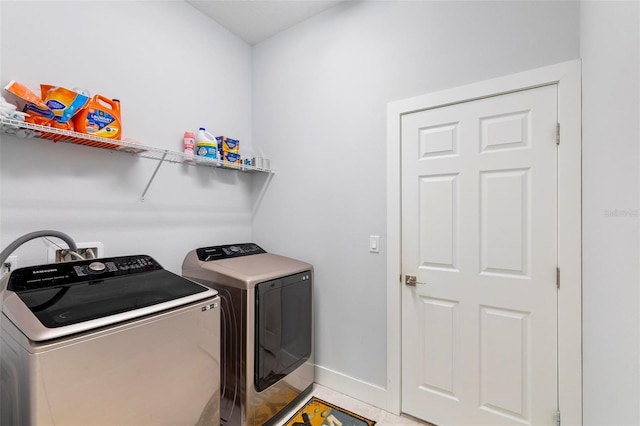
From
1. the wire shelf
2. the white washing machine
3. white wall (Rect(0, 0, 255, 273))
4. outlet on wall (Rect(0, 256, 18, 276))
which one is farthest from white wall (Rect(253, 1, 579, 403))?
outlet on wall (Rect(0, 256, 18, 276))

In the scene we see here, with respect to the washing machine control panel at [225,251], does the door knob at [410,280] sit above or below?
below

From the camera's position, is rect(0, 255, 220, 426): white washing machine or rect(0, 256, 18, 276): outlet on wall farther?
rect(0, 256, 18, 276): outlet on wall

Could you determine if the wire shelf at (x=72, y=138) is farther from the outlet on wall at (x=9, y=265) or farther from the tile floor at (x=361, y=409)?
the tile floor at (x=361, y=409)

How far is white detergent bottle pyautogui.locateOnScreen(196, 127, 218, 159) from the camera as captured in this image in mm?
2055

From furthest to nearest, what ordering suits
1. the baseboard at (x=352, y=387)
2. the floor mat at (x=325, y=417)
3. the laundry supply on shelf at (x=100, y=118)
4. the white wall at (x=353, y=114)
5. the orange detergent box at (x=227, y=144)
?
the orange detergent box at (x=227, y=144), the baseboard at (x=352, y=387), the floor mat at (x=325, y=417), the white wall at (x=353, y=114), the laundry supply on shelf at (x=100, y=118)

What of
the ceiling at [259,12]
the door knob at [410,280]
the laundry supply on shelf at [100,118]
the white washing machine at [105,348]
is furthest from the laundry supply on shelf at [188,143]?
the door knob at [410,280]

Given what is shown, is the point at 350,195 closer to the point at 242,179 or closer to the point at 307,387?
the point at 242,179

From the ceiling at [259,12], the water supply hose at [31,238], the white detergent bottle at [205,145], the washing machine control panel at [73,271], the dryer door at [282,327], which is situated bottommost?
the dryer door at [282,327]

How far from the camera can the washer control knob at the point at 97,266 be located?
4.55 feet

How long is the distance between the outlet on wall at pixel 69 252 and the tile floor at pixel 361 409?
1554 millimetres

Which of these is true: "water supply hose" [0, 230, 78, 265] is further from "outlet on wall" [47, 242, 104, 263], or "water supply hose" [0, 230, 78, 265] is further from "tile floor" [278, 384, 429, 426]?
"tile floor" [278, 384, 429, 426]

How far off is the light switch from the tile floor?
42.8 inches

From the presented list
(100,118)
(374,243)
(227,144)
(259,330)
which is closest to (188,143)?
(227,144)

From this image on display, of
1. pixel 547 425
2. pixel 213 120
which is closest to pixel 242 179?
pixel 213 120
